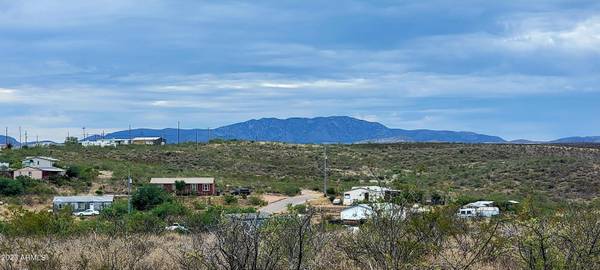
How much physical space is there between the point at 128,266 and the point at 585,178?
5345 centimetres

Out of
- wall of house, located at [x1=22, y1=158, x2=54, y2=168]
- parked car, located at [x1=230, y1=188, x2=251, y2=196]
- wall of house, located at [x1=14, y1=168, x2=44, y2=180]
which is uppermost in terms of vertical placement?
wall of house, located at [x1=22, y1=158, x2=54, y2=168]

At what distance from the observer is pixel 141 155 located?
94.9 metres

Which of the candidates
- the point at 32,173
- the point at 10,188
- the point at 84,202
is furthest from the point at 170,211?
the point at 32,173

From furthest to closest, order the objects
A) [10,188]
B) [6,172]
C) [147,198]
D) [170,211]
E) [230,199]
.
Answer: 1. [6,172]
2. [230,199]
3. [10,188]
4. [147,198]
5. [170,211]

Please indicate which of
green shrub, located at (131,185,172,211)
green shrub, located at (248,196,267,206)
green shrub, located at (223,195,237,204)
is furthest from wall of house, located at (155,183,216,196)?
green shrub, located at (131,185,172,211)

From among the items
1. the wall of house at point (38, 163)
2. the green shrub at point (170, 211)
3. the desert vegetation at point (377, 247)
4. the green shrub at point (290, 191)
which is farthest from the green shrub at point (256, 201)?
the desert vegetation at point (377, 247)

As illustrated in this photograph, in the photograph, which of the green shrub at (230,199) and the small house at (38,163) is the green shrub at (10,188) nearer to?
the small house at (38,163)

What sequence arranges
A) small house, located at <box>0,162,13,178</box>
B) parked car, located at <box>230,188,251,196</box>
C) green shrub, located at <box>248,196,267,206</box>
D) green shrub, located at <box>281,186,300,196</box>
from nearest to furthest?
green shrub, located at <box>248,196,267,206</box>, parked car, located at <box>230,188,251,196</box>, green shrub, located at <box>281,186,300,196</box>, small house, located at <box>0,162,13,178</box>

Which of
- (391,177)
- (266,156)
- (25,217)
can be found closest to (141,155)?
(266,156)

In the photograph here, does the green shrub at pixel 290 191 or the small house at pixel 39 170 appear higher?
the small house at pixel 39 170

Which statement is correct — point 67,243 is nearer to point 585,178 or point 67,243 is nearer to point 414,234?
point 414,234

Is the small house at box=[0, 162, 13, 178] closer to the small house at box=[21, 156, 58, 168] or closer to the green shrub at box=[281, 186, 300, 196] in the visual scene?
the small house at box=[21, 156, 58, 168]

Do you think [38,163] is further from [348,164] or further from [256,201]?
[348,164]

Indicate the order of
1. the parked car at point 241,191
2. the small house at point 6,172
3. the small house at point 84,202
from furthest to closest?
1. the small house at point 6,172
2. the parked car at point 241,191
3. the small house at point 84,202
